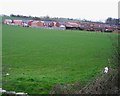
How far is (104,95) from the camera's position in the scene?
26.0ft

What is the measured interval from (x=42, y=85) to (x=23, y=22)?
389 ft

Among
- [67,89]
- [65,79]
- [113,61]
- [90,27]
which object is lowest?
[90,27]

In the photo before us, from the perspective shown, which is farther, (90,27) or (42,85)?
(90,27)

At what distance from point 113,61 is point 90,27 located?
115 meters

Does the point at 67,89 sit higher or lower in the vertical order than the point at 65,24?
higher

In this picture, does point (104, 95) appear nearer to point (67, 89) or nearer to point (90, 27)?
point (67, 89)

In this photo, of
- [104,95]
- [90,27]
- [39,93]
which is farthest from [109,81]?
[90,27]

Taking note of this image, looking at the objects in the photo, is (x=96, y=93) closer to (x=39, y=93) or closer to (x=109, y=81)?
(x=109, y=81)

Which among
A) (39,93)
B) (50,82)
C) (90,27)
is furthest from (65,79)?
(90,27)

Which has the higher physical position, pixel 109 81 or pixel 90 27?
pixel 109 81

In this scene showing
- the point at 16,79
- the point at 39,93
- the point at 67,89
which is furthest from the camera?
the point at 16,79

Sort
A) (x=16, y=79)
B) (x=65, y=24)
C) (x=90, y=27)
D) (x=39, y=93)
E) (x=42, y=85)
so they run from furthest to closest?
(x=65, y=24) < (x=90, y=27) < (x=16, y=79) < (x=42, y=85) < (x=39, y=93)

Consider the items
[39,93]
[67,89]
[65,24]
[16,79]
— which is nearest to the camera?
[67,89]

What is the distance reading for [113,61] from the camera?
915 centimetres
